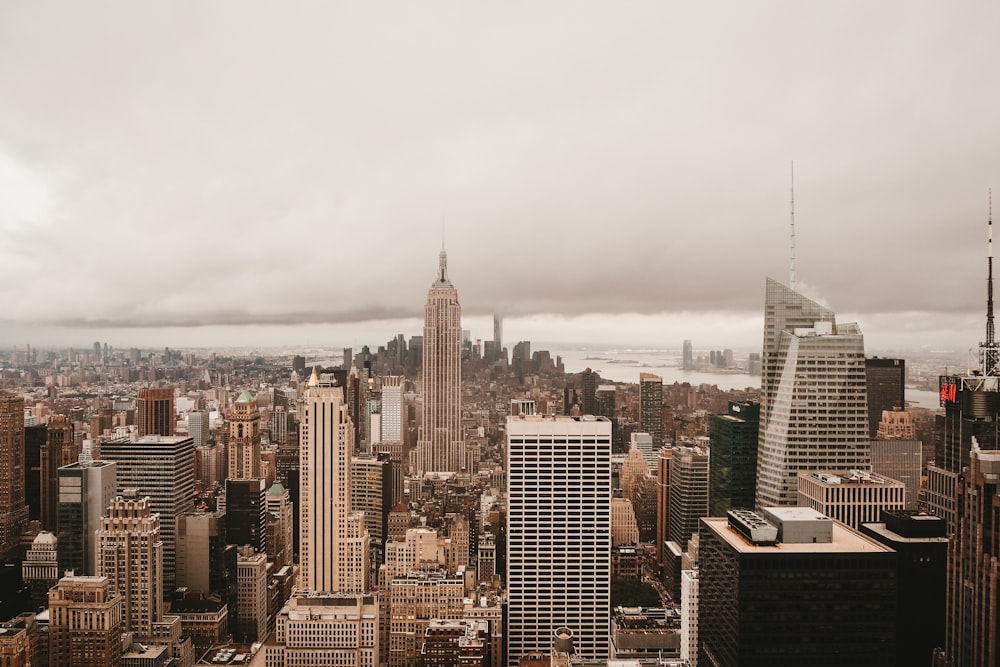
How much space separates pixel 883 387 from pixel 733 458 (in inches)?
127

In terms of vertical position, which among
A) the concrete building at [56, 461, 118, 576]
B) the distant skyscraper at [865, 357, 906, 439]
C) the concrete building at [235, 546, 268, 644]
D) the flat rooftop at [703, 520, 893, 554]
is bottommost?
the concrete building at [235, 546, 268, 644]

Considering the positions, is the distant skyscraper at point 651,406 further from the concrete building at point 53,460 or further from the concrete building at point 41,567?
the concrete building at point 53,460

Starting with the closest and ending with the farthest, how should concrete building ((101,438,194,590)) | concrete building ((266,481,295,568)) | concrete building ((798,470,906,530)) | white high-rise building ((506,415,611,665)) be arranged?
concrete building ((798,470,906,530))
white high-rise building ((506,415,611,665))
concrete building ((101,438,194,590))
concrete building ((266,481,295,568))

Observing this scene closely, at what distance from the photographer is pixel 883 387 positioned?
12.0m

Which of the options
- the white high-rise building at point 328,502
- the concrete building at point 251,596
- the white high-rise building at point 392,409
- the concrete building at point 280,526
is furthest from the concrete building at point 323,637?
the white high-rise building at point 392,409

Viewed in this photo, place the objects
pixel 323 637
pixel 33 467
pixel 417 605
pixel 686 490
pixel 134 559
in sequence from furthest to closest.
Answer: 1. pixel 686 490
2. pixel 33 467
3. pixel 134 559
4. pixel 417 605
5. pixel 323 637

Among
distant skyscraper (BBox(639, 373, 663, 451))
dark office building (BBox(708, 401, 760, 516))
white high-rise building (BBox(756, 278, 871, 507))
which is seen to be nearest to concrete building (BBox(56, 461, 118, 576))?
distant skyscraper (BBox(639, 373, 663, 451))

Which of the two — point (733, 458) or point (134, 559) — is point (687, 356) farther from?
point (134, 559)

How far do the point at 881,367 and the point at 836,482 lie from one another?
182cm

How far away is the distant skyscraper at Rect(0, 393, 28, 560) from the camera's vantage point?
12.9m

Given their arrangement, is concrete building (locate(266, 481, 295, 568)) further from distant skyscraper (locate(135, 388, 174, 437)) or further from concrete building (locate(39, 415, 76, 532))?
concrete building (locate(39, 415, 76, 532))

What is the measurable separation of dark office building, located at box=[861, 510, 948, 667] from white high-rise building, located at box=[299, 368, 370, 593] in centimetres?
841

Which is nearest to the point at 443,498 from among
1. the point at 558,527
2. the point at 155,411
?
the point at 558,527

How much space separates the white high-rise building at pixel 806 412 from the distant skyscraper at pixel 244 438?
8.42 meters
